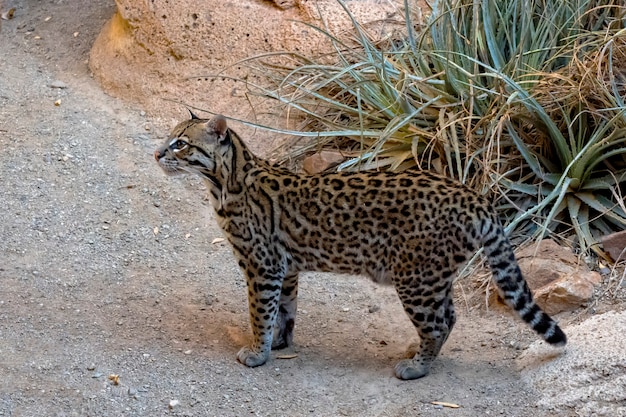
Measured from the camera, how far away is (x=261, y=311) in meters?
5.26

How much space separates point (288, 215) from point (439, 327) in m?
1.00

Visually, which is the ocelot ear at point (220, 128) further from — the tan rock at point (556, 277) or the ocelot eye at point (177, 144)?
the tan rock at point (556, 277)

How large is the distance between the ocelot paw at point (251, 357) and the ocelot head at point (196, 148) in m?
1.00

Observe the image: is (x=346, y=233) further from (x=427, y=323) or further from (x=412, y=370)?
(x=412, y=370)

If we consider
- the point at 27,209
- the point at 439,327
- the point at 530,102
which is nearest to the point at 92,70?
the point at 27,209

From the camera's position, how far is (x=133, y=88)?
8133mm

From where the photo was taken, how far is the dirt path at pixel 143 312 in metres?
4.89

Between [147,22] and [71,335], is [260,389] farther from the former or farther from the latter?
[147,22]

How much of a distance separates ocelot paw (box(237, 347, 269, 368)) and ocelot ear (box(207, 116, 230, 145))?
1146mm

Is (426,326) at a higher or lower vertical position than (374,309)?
higher

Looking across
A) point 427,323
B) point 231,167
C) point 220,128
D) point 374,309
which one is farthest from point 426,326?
point 220,128

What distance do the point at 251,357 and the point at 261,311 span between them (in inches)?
10.1

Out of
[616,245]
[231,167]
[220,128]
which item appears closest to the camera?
[220,128]

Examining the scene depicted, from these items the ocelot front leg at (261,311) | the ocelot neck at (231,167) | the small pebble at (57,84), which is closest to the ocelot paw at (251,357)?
the ocelot front leg at (261,311)
